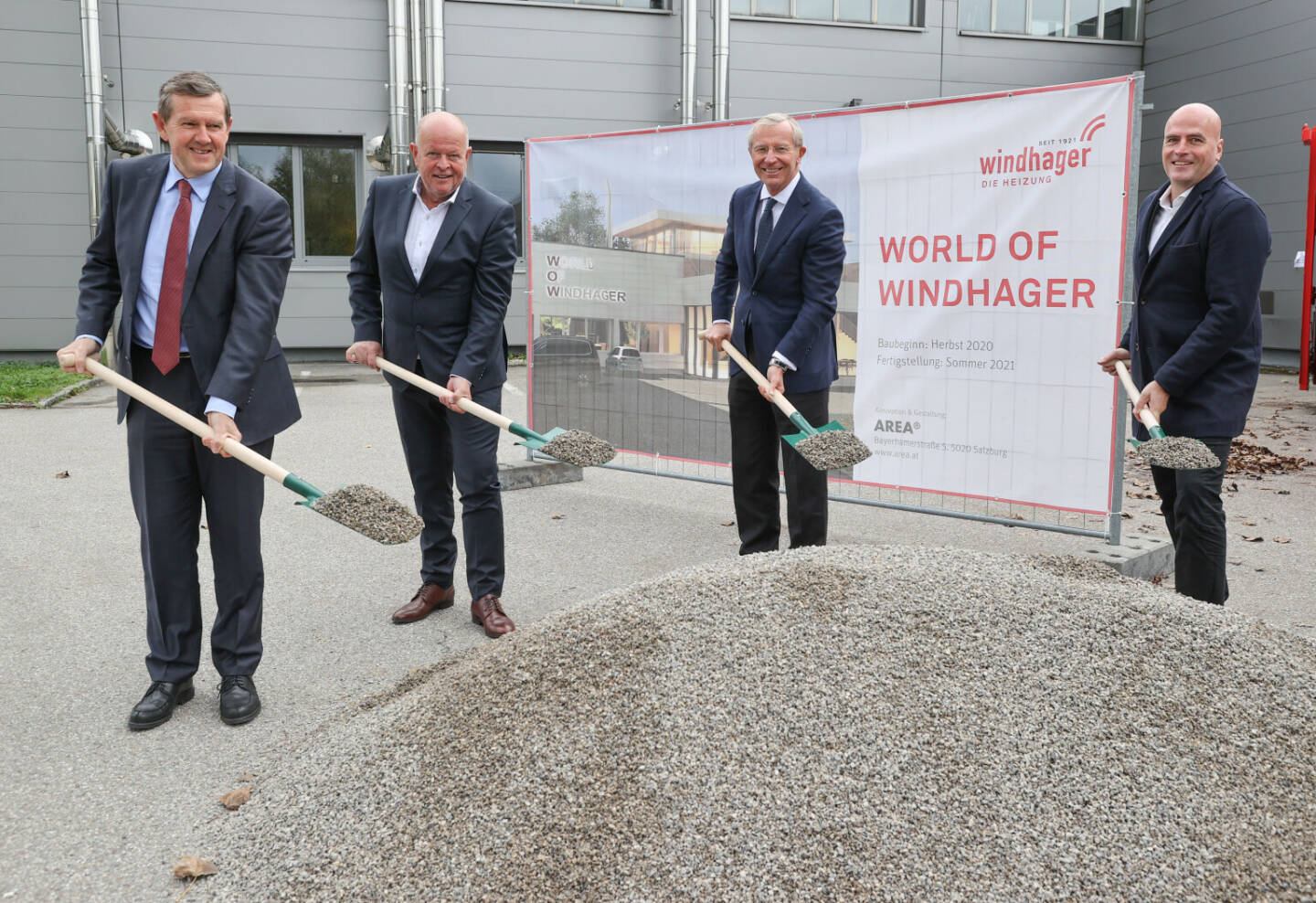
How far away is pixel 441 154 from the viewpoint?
4.36 metres

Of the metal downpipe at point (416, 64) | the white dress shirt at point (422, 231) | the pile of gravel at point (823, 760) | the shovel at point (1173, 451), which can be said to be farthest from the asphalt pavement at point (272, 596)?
the metal downpipe at point (416, 64)

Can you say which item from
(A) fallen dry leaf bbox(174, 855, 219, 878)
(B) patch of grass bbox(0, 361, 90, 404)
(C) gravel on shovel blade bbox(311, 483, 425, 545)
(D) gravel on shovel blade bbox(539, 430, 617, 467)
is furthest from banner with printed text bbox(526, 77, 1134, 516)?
(B) patch of grass bbox(0, 361, 90, 404)

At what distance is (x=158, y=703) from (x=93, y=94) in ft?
44.8

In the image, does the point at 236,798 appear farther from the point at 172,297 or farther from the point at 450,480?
the point at 450,480

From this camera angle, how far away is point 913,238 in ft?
19.2

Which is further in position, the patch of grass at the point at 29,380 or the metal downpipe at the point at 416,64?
the metal downpipe at the point at 416,64

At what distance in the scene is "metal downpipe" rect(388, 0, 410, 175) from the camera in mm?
15609

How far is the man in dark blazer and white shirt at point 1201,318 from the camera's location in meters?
3.89

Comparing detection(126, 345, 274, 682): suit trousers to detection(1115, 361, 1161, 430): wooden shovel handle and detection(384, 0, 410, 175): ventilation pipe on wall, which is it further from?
detection(384, 0, 410, 175): ventilation pipe on wall

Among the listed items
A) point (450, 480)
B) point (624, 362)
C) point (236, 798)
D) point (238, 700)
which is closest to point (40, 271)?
point (624, 362)

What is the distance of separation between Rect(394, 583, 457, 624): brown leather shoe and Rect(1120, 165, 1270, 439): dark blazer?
2.96 meters

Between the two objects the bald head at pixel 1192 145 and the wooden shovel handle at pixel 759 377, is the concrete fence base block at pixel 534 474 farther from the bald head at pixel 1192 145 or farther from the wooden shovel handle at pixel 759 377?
the bald head at pixel 1192 145

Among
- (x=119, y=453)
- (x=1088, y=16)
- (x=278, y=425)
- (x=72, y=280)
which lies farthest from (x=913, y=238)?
(x=1088, y=16)

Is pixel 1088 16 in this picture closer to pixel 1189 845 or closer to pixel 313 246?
pixel 313 246
